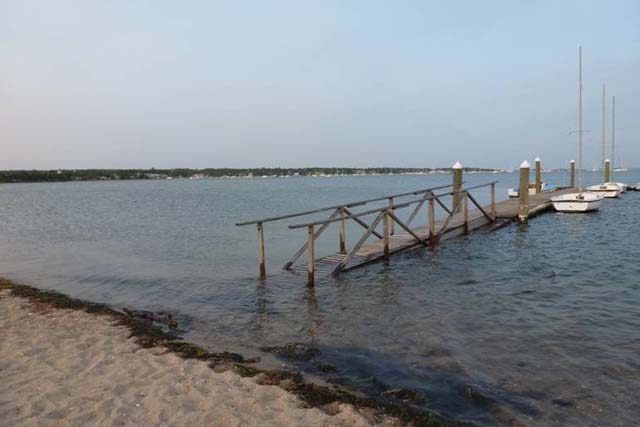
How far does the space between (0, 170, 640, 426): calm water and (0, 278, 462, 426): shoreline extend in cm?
57

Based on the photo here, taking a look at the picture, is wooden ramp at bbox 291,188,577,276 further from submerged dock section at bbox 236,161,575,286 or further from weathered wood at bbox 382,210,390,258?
weathered wood at bbox 382,210,390,258

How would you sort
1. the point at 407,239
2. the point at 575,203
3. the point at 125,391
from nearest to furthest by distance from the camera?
the point at 125,391
the point at 407,239
the point at 575,203

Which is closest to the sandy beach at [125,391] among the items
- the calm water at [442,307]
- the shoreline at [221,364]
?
the shoreline at [221,364]

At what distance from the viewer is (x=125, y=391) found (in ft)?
17.4

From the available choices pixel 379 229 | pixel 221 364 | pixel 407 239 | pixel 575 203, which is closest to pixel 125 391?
pixel 221 364

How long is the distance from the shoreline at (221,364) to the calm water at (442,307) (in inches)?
22.3

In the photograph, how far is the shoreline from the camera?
479 centimetres

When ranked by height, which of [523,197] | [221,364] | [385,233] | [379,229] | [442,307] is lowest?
[379,229]

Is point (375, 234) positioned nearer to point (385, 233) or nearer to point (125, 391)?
point (385, 233)

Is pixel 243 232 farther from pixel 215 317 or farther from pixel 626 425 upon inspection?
pixel 626 425

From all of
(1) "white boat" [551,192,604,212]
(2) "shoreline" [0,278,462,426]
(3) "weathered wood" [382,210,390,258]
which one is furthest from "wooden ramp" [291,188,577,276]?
(2) "shoreline" [0,278,462,426]

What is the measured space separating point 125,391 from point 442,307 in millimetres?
6502

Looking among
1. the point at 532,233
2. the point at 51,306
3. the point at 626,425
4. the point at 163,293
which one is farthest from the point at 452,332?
the point at 532,233

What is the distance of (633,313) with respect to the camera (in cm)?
875
